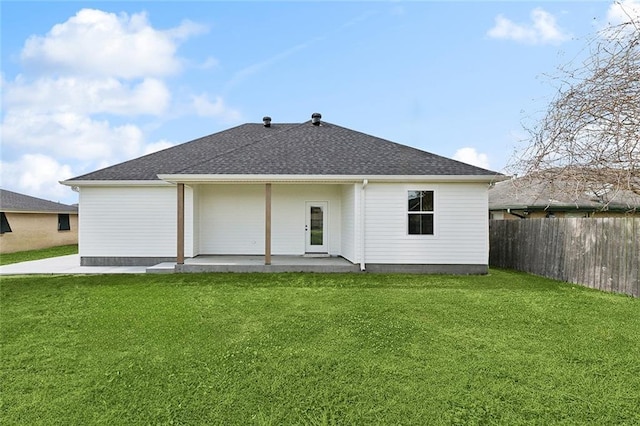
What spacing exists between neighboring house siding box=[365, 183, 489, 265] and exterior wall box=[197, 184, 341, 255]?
2.53 m

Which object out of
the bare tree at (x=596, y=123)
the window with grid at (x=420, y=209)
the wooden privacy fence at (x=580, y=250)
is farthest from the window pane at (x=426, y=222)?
the wooden privacy fence at (x=580, y=250)

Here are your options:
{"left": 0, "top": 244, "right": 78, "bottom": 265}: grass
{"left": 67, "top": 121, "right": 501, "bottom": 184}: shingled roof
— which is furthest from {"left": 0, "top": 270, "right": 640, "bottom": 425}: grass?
{"left": 0, "top": 244, "right": 78, "bottom": 265}: grass

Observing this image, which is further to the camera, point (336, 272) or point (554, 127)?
point (336, 272)

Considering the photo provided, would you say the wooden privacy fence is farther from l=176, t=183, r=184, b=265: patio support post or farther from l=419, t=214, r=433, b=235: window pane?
l=176, t=183, r=184, b=265: patio support post

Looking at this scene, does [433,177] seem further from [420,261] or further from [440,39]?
[440,39]

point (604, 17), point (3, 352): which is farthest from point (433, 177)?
point (3, 352)

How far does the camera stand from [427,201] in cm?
1060

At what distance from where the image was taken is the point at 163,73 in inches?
555

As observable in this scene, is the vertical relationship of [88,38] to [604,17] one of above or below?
above

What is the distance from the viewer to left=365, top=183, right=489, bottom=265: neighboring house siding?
10.6 m

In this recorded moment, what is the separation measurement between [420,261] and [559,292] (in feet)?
11.1

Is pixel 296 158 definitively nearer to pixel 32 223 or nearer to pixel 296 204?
pixel 296 204

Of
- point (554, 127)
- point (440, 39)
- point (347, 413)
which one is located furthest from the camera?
point (440, 39)

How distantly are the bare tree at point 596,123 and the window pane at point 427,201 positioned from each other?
2416 mm
